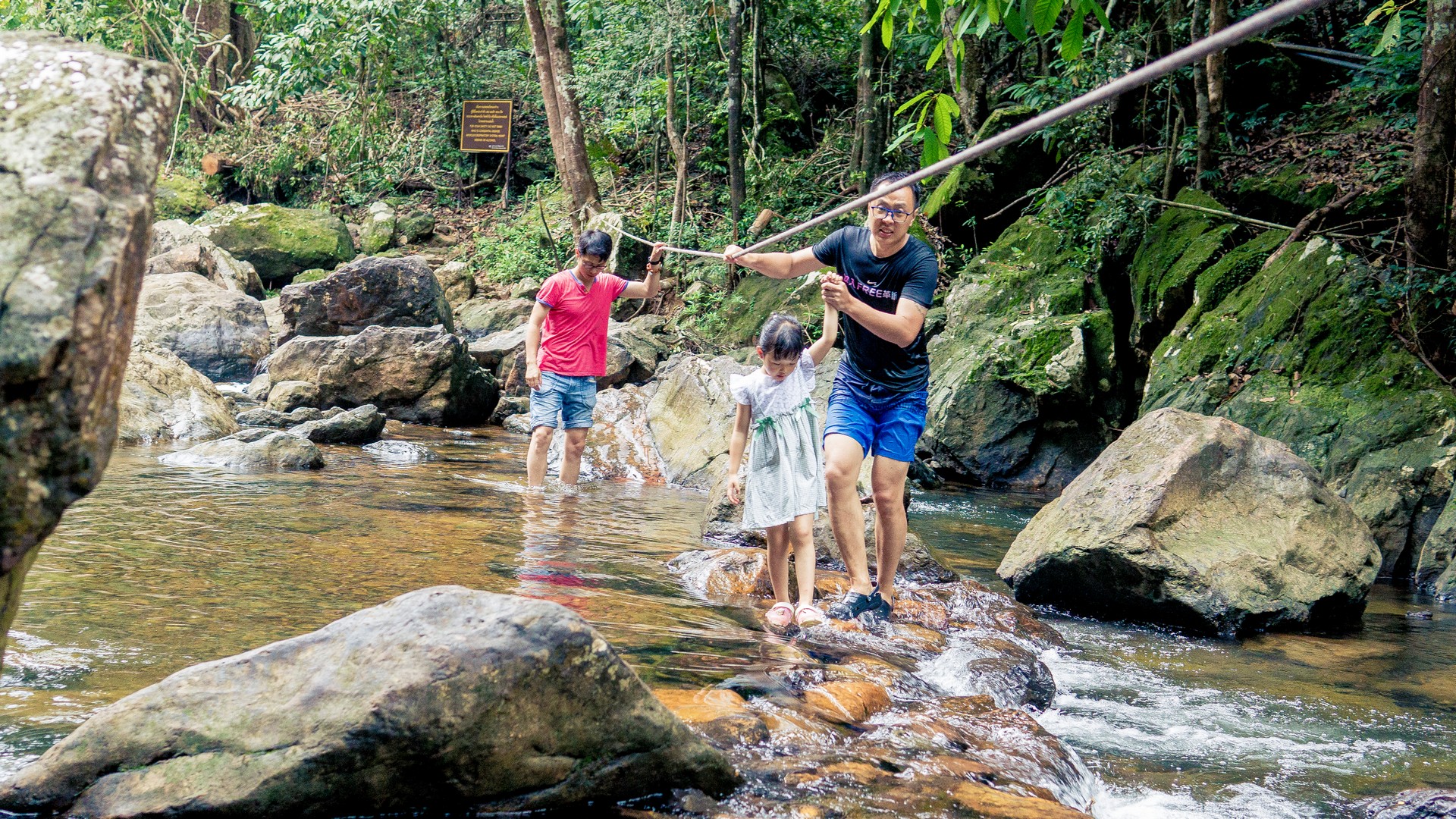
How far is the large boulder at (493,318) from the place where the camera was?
1728 centimetres

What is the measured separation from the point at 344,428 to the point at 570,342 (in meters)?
3.49

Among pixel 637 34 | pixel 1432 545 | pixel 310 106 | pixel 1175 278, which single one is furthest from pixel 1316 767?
pixel 310 106

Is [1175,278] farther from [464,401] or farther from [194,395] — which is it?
[194,395]

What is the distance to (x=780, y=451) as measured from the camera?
4.77 meters

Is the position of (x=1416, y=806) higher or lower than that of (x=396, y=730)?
lower

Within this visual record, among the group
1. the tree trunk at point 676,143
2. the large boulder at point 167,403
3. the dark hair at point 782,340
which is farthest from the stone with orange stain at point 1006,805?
the tree trunk at point 676,143

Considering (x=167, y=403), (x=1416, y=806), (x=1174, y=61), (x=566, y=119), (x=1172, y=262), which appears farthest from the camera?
(x=566, y=119)

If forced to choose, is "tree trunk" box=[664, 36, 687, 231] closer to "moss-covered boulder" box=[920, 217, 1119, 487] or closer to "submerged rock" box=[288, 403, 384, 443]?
"moss-covered boulder" box=[920, 217, 1119, 487]

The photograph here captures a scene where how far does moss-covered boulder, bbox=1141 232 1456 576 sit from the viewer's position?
7.39 meters

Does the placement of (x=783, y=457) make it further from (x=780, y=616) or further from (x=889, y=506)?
(x=780, y=616)

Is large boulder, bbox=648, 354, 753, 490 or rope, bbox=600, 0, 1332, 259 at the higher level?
rope, bbox=600, 0, 1332, 259

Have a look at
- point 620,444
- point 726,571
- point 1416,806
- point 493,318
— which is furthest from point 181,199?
point 1416,806

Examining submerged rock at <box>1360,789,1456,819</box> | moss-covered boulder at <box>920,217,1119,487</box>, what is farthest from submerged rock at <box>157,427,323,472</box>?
submerged rock at <box>1360,789,1456,819</box>

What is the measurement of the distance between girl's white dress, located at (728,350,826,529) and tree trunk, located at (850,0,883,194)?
420 inches
